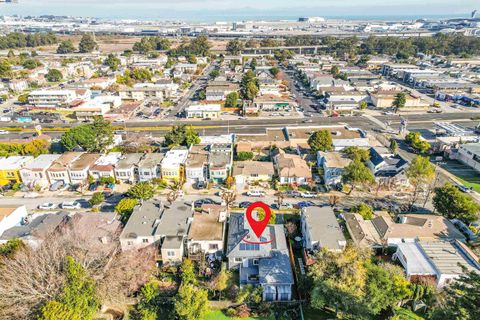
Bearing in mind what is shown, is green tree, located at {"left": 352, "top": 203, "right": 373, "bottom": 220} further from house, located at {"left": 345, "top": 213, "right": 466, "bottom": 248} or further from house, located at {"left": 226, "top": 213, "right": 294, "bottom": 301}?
house, located at {"left": 226, "top": 213, "right": 294, "bottom": 301}

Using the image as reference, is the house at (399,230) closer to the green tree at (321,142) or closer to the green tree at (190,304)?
the green tree at (190,304)

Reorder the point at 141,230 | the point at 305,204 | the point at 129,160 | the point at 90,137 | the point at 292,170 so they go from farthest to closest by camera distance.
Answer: the point at 90,137 < the point at 129,160 < the point at 292,170 < the point at 305,204 < the point at 141,230

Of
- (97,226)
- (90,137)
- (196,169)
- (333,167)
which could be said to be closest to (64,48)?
(90,137)

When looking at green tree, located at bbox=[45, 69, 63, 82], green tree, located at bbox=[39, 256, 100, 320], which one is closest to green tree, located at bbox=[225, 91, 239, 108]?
green tree, located at bbox=[39, 256, 100, 320]

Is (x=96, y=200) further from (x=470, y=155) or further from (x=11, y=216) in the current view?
(x=470, y=155)

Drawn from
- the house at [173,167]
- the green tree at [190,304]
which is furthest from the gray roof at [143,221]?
the house at [173,167]

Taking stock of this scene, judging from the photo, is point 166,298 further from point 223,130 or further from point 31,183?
point 223,130
